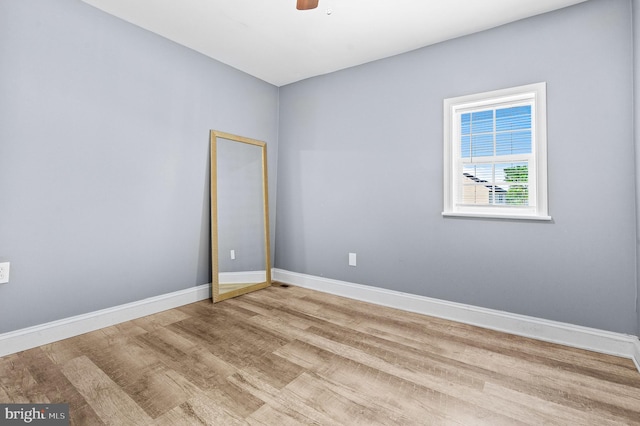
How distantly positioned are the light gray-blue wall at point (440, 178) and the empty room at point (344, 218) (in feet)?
0.05

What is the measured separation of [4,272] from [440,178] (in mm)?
3386

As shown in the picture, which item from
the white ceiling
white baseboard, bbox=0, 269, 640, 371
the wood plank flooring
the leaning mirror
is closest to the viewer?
the wood plank flooring

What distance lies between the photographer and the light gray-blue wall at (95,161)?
6.70 feet

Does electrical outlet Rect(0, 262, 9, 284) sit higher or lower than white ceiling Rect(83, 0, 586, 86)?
lower

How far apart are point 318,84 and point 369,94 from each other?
74 centimetres

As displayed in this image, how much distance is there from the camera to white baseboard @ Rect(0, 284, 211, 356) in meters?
2.02

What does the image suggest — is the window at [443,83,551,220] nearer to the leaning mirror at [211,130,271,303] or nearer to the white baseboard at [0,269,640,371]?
the white baseboard at [0,269,640,371]

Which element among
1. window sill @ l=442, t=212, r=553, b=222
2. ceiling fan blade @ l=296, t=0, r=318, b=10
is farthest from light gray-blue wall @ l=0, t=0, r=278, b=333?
window sill @ l=442, t=212, r=553, b=222

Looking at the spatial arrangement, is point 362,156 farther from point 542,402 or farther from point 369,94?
point 542,402

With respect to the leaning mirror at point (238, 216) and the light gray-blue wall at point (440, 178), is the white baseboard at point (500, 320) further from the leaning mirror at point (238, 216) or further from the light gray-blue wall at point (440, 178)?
the leaning mirror at point (238, 216)

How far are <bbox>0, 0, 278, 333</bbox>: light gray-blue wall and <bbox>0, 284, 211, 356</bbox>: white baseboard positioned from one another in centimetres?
5

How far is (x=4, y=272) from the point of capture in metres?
1.98

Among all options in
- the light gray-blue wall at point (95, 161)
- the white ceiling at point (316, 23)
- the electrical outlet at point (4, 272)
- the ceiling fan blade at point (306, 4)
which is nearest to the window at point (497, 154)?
the white ceiling at point (316, 23)

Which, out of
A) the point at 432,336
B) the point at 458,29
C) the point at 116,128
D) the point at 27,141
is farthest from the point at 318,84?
the point at 432,336
